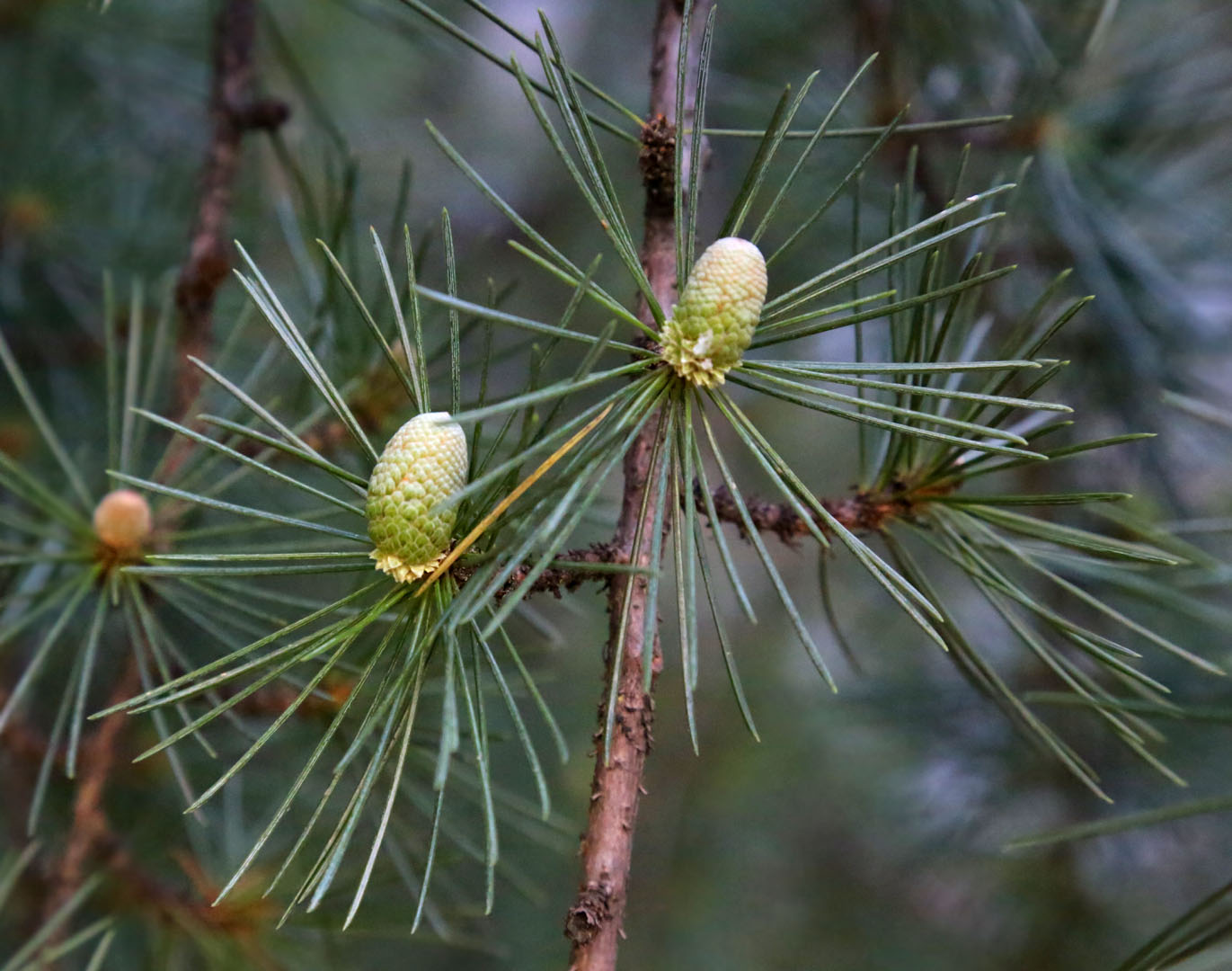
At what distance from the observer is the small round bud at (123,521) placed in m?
0.44

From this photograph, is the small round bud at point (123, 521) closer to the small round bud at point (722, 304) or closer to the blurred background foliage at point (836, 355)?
the blurred background foliage at point (836, 355)

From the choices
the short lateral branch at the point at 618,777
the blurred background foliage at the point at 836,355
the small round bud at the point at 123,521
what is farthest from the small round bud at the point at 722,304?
the small round bud at the point at 123,521

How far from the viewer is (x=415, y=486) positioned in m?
0.29

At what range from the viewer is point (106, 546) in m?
0.45

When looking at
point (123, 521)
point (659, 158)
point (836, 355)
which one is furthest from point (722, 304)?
point (836, 355)

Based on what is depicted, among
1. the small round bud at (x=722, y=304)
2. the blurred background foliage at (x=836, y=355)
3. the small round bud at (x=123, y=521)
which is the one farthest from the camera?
the blurred background foliage at (x=836, y=355)

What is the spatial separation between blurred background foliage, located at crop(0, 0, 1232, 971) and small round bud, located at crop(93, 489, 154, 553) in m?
0.12

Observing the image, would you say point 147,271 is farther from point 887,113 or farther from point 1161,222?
point 1161,222

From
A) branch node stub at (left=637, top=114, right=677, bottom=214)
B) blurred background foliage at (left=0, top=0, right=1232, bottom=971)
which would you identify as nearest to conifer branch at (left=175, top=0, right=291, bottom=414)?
blurred background foliage at (left=0, top=0, right=1232, bottom=971)

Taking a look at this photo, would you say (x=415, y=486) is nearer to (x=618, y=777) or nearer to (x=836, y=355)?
(x=618, y=777)

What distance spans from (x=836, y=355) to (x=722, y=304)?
→ 0.67 m

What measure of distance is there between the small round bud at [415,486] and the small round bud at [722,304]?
0.23 feet

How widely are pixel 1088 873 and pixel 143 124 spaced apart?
0.96 meters

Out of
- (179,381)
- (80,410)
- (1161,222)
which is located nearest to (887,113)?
(1161,222)
